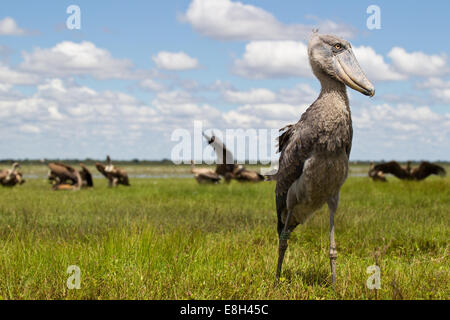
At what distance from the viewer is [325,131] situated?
4.31m

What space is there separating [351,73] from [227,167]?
1773 cm

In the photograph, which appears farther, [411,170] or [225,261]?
[411,170]

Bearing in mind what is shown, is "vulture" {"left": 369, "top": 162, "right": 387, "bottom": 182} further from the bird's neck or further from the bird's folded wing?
the bird's neck

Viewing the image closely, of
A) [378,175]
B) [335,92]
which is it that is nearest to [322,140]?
[335,92]

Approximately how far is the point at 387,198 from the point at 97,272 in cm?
1079

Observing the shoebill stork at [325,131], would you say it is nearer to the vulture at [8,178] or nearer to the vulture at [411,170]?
the vulture at [411,170]

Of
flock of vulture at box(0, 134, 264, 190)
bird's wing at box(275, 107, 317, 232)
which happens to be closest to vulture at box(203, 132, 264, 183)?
flock of vulture at box(0, 134, 264, 190)

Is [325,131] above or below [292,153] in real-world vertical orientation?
above

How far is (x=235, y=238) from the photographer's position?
746 cm

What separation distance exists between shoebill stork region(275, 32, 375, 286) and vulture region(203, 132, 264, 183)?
43.2 ft

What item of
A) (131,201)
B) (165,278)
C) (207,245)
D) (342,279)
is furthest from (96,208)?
(342,279)

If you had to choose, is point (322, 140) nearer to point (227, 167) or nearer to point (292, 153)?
point (292, 153)

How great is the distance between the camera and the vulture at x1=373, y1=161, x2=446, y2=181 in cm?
2060
